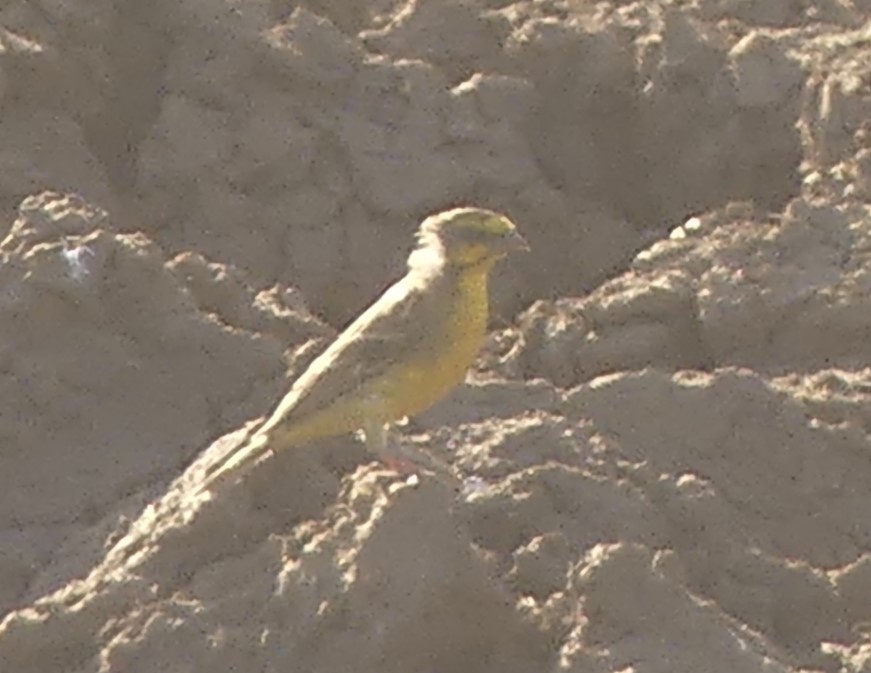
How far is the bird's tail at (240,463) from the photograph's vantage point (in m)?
5.98

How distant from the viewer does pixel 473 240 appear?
6480mm

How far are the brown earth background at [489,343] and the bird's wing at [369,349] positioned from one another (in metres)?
0.16

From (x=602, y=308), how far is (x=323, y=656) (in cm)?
198

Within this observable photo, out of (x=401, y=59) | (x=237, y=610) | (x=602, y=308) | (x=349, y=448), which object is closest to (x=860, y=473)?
(x=602, y=308)

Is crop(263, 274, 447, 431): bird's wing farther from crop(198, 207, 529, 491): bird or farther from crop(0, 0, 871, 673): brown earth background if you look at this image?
crop(0, 0, 871, 673): brown earth background

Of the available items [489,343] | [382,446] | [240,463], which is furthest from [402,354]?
[489,343]

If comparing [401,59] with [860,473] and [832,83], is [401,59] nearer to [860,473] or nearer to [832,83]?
[832,83]

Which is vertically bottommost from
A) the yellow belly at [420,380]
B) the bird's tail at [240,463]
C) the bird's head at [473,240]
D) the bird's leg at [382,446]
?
the bird's tail at [240,463]

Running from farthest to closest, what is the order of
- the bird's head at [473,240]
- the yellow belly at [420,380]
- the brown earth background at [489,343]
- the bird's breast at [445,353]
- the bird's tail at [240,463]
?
the bird's head at [473,240]
the bird's breast at [445,353]
the yellow belly at [420,380]
the bird's tail at [240,463]
the brown earth background at [489,343]

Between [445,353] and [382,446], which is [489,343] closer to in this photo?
[445,353]

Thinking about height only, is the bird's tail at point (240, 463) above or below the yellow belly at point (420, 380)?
below

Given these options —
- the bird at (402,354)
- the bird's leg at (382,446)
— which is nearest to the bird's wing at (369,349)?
the bird at (402,354)

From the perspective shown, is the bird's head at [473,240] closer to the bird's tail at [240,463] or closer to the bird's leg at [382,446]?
the bird's leg at [382,446]

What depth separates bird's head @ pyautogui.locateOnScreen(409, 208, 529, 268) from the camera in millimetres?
6465
